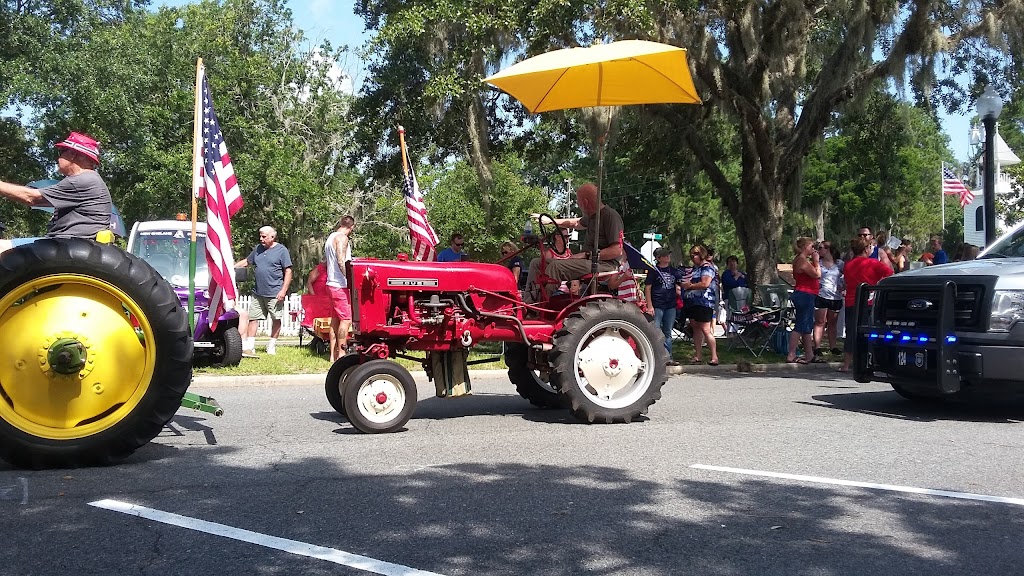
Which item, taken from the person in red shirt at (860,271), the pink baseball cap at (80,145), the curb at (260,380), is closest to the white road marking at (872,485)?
the pink baseball cap at (80,145)

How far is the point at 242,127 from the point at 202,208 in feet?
25.2

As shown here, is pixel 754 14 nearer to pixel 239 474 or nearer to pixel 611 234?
pixel 611 234

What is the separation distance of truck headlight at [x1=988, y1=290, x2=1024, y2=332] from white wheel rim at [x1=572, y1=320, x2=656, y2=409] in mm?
2963

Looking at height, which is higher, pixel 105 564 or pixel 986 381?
pixel 986 381

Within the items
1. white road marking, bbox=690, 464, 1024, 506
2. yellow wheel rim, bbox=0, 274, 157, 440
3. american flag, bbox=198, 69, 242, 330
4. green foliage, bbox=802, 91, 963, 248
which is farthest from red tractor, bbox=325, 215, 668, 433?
green foliage, bbox=802, 91, 963, 248

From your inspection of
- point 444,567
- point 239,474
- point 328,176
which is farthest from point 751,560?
point 328,176

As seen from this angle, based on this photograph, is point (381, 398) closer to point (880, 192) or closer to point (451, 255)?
point (451, 255)

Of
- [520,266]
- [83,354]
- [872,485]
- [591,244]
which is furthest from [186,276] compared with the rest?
[872,485]

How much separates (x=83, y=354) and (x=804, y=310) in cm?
1040

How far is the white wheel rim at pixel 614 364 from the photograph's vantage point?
26.4 ft

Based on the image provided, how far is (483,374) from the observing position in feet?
40.9

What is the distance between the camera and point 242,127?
30.9 meters

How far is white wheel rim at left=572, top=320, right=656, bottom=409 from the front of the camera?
8.05 metres

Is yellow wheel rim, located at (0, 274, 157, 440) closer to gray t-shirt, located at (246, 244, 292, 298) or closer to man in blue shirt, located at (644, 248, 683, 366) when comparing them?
gray t-shirt, located at (246, 244, 292, 298)
